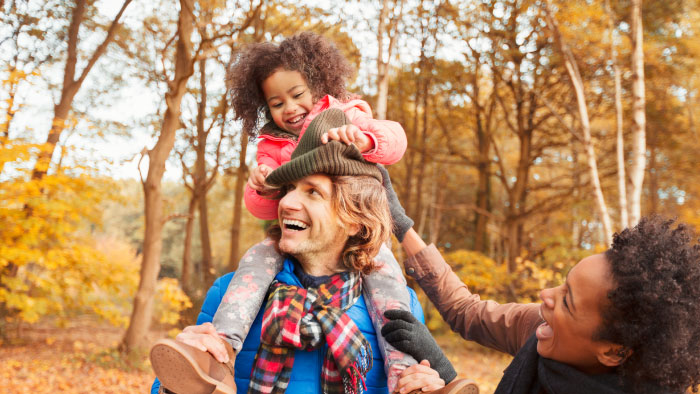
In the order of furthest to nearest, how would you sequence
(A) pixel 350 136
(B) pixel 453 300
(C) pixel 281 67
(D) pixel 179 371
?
(C) pixel 281 67, (B) pixel 453 300, (A) pixel 350 136, (D) pixel 179 371

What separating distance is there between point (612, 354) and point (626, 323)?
10 centimetres

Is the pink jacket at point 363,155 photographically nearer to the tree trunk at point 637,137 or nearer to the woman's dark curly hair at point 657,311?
the woman's dark curly hair at point 657,311

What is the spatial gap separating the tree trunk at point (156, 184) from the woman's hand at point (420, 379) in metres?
6.43

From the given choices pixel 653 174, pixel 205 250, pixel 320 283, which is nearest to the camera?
pixel 320 283

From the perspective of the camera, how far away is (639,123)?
6.21 metres

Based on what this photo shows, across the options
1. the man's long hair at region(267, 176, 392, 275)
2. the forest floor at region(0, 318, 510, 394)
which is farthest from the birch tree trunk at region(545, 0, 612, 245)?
the man's long hair at region(267, 176, 392, 275)

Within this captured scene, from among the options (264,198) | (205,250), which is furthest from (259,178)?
(205,250)

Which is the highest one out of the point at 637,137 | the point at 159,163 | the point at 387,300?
the point at 637,137

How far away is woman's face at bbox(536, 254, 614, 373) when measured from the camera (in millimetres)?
1234

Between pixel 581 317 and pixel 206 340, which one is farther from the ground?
pixel 581 317

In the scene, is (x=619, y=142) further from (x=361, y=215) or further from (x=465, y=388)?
(x=465, y=388)

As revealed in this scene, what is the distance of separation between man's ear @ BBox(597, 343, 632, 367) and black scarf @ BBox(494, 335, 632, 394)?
42mm

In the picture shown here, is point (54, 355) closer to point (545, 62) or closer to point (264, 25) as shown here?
point (264, 25)

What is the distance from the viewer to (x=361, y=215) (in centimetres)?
180
